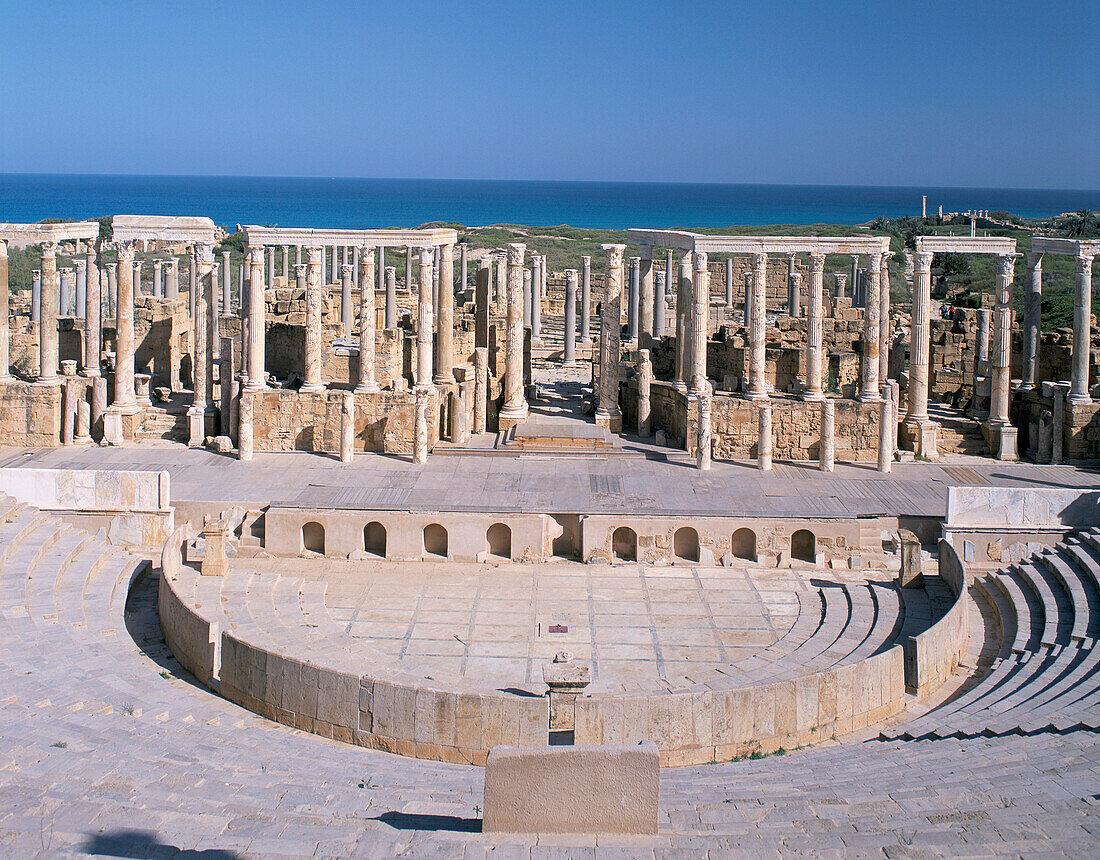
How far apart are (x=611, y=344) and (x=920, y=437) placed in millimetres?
7886

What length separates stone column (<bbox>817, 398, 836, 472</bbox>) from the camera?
2981 cm

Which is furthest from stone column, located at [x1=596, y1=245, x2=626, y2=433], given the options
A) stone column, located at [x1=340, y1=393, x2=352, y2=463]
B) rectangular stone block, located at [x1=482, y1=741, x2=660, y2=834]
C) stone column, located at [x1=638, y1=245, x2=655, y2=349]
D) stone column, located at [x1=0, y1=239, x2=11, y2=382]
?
rectangular stone block, located at [x1=482, y1=741, x2=660, y2=834]

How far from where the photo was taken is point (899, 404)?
33906mm

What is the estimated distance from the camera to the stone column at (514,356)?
33.4 m

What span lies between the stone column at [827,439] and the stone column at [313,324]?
11.7 meters

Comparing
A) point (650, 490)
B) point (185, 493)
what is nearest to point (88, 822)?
point (185, 493)

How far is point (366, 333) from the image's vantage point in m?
32.2

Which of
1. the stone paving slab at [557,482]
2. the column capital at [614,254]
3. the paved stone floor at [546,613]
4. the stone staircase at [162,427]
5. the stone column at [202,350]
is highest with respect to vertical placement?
the column capital at [614,254]

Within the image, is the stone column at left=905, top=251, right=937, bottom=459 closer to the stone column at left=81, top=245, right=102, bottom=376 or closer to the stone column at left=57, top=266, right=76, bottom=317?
the stone column at left=81, top=245, right=102, bottom=376

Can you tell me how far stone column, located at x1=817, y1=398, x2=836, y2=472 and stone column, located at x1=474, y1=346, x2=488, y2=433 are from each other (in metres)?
8.64

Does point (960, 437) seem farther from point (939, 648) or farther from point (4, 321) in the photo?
point (4, 321)

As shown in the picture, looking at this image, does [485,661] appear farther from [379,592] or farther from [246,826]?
[246,826]

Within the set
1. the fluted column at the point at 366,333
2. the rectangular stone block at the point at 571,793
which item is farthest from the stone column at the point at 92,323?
the rectangular stone block at the point at 571,793

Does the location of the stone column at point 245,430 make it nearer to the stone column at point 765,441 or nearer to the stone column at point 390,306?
the stone column at point 390,306
